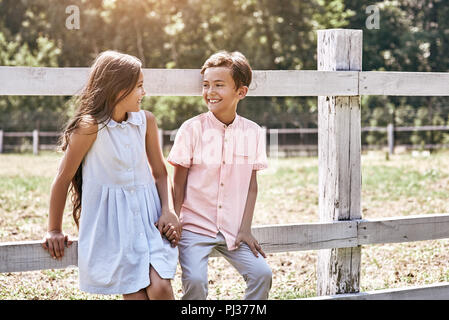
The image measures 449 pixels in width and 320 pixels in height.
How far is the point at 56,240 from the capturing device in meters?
2.67

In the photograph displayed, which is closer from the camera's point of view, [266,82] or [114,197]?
[114,197]

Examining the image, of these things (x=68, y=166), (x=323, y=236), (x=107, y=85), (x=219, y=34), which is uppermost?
(x=219, y=34)

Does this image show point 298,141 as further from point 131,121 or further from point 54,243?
point 54,243

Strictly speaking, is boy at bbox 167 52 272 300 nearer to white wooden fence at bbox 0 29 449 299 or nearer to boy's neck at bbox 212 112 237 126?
boy's neck at bbox 212 112 237 126

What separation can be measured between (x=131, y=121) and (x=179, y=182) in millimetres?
405

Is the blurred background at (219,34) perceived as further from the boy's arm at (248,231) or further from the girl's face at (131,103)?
the girl's face at (131,103)

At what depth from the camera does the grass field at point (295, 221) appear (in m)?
3.98

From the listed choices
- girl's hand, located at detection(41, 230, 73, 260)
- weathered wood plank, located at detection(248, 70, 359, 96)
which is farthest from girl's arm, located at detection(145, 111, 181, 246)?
weathered wood plank, located at detection(248, 70, 359, 96)

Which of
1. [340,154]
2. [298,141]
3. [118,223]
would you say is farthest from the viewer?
[298,141]

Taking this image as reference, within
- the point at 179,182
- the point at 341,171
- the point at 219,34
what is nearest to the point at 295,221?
the point at 341,171

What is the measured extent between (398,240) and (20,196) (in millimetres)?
5863

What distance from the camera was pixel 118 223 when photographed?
2596mm

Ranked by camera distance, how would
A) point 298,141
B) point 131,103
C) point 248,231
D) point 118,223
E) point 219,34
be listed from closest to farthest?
1. point 118,223
2. point 131,103
3. point 248,231
4. point 298,141
5. point 219,34

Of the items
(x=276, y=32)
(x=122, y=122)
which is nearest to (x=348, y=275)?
(x=122, y=122)
